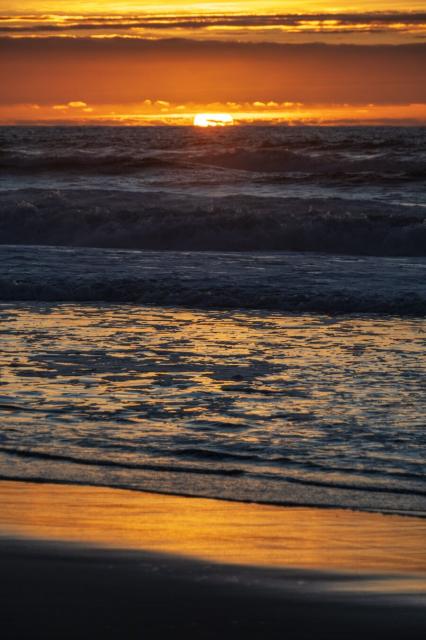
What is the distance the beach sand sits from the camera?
3.62 m

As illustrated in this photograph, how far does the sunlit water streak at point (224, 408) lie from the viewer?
18.3ft

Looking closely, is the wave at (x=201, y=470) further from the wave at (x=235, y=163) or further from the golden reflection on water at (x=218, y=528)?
the wave at (x=235, y=163)

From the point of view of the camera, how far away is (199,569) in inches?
162

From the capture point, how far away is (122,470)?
224 inches

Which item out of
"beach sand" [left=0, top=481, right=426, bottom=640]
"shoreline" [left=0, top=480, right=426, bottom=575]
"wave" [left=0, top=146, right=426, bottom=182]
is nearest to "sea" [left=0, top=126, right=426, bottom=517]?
"shoreline" [left=0, top=480, right=426, bottom=575]

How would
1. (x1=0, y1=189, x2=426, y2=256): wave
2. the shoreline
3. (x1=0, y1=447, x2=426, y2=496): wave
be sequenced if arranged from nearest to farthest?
the shoreline < (x1=0, y1=447, x2=426, y2=496): wave < (x1=0, y1=189, x2=426, y2=256): wave

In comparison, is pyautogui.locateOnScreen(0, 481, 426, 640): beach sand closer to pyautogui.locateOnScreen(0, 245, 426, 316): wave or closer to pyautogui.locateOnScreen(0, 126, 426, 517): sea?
pyautogui.locateOnScreen(0, 126, 426, 517): sea

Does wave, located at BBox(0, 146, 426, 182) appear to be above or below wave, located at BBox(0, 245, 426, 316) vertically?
above

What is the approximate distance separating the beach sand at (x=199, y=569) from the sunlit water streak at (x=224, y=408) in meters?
0.36

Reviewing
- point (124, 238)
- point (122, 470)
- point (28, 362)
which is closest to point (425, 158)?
point (124, 238)

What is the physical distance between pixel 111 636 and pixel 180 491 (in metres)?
1.81

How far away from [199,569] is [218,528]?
56 cm

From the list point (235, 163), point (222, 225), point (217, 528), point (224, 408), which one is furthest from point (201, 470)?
point (235, 163)

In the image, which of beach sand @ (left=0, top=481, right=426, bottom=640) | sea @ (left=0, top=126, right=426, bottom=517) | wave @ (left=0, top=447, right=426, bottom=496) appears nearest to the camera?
beach sand @ (left=0, top=481, right=426, bottom=640)
